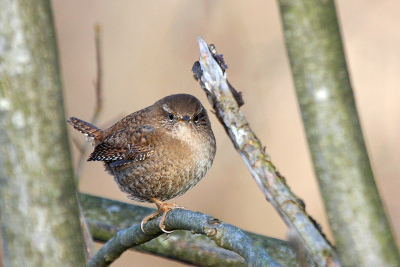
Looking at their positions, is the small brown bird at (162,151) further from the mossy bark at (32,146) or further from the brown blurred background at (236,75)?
the brown blurred background at (236,75)

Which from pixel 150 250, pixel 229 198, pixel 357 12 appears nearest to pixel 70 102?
pixel 229 198

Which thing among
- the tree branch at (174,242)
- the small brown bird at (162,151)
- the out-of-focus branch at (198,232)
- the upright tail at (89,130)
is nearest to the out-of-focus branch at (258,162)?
the out-of-focus branch at (198,232)

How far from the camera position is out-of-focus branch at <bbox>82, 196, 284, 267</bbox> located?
5.18 feet

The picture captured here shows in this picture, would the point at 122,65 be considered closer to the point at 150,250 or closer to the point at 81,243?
the point at 150,250

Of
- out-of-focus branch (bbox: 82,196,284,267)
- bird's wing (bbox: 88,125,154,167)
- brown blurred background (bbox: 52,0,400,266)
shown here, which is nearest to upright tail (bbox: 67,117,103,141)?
bird's wing (bbox: 88,125,154,167)

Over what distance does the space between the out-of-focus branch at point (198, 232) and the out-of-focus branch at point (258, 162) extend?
0.15 meters

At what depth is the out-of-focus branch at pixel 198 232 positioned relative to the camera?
158 cm

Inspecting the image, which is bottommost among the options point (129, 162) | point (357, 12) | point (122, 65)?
point (129, 162)

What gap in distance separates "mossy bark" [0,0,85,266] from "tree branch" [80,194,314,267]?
→ 75cm

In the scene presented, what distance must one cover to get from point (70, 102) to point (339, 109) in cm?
361

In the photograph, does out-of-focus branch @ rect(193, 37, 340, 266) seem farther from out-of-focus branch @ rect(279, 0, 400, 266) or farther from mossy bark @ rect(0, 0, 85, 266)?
mossy bark @ rect(0, 0, 85, 266)

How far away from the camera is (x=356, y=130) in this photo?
1.42 meters

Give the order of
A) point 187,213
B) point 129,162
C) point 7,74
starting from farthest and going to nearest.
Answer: point 129,162 → point 187,213 → point 7,74

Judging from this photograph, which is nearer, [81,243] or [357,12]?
[81,243]
